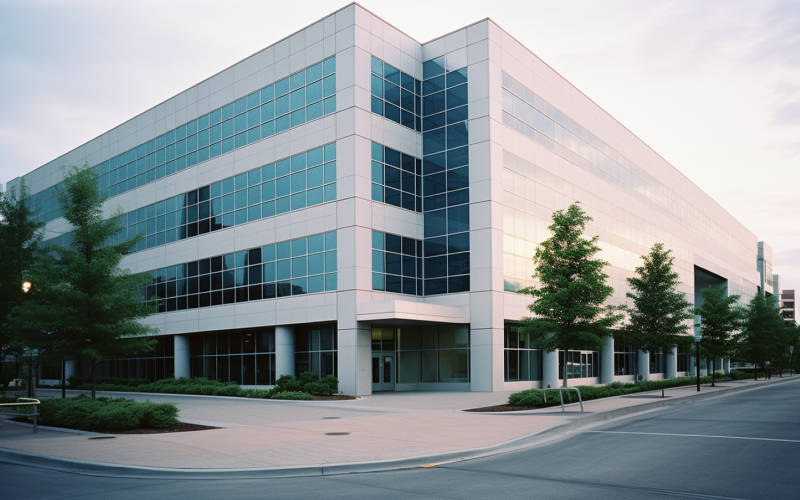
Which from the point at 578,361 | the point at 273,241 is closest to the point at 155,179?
the point at 273,241

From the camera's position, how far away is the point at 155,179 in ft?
157

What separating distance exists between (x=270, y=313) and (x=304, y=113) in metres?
11.6

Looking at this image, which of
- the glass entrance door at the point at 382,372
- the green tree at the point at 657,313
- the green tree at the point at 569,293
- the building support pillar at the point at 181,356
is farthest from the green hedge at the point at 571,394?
the building support pillar at the point at 181,356

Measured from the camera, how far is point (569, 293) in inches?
1038

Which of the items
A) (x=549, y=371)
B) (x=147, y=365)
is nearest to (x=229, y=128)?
(x=147, y=365)

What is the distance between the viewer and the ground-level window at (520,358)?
37.1m

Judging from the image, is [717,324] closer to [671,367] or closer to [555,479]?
[671,367]

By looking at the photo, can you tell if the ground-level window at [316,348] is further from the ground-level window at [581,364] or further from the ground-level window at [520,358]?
the ground-level window at [581,364]

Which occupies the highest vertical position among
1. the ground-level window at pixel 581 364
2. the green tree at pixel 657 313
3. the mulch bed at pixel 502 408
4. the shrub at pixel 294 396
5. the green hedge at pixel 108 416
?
the green tree at pixel 657 313

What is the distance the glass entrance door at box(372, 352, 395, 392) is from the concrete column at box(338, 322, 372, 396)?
2.55 metres

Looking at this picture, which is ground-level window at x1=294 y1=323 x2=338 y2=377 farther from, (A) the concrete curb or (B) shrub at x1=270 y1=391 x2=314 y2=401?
(A) the concrete curb

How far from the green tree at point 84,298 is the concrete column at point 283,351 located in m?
13.4

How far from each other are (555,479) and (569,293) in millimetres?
16934

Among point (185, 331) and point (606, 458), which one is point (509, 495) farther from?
point (185, 331)
